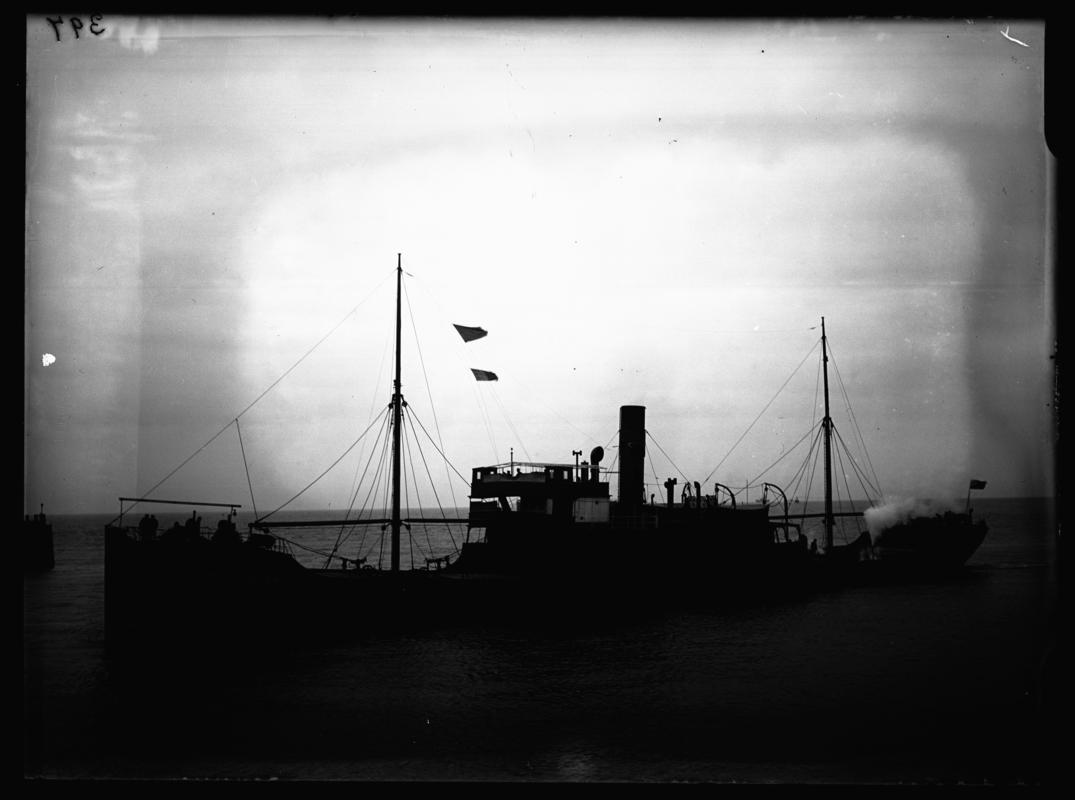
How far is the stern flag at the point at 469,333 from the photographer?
1875cm

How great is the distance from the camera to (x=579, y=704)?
601 inches

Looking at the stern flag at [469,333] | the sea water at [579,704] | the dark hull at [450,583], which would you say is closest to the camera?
the sea water at [579,704]

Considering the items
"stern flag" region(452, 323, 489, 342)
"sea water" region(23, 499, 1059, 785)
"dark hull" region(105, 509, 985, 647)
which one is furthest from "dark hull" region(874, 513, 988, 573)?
"stern flag" region(452, 323, 489, 342)

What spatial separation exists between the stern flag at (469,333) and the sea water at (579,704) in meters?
8.53

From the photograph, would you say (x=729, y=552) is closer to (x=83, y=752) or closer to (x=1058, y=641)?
(x=83, y=752)

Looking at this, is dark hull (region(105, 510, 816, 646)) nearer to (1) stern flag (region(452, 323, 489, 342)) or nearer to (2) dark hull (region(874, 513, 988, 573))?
(1) stern flag (region(452, 323, 489, 342))

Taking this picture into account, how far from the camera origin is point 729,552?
104 ft

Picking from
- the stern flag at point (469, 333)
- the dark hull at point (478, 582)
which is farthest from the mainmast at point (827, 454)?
the stern flag at point (469, 333)

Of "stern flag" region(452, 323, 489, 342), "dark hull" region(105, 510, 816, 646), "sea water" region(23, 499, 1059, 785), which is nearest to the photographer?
"sea water" region(23, 499, 1059, 785)

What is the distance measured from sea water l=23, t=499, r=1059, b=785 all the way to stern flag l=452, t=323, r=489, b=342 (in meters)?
8.53

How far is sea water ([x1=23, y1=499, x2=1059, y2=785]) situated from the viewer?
432 inches

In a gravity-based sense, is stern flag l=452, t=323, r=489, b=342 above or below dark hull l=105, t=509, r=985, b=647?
above

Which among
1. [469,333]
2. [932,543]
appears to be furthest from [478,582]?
[932,543]

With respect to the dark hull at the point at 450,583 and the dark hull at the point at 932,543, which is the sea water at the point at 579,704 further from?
the dark hull at the point at 932,543
